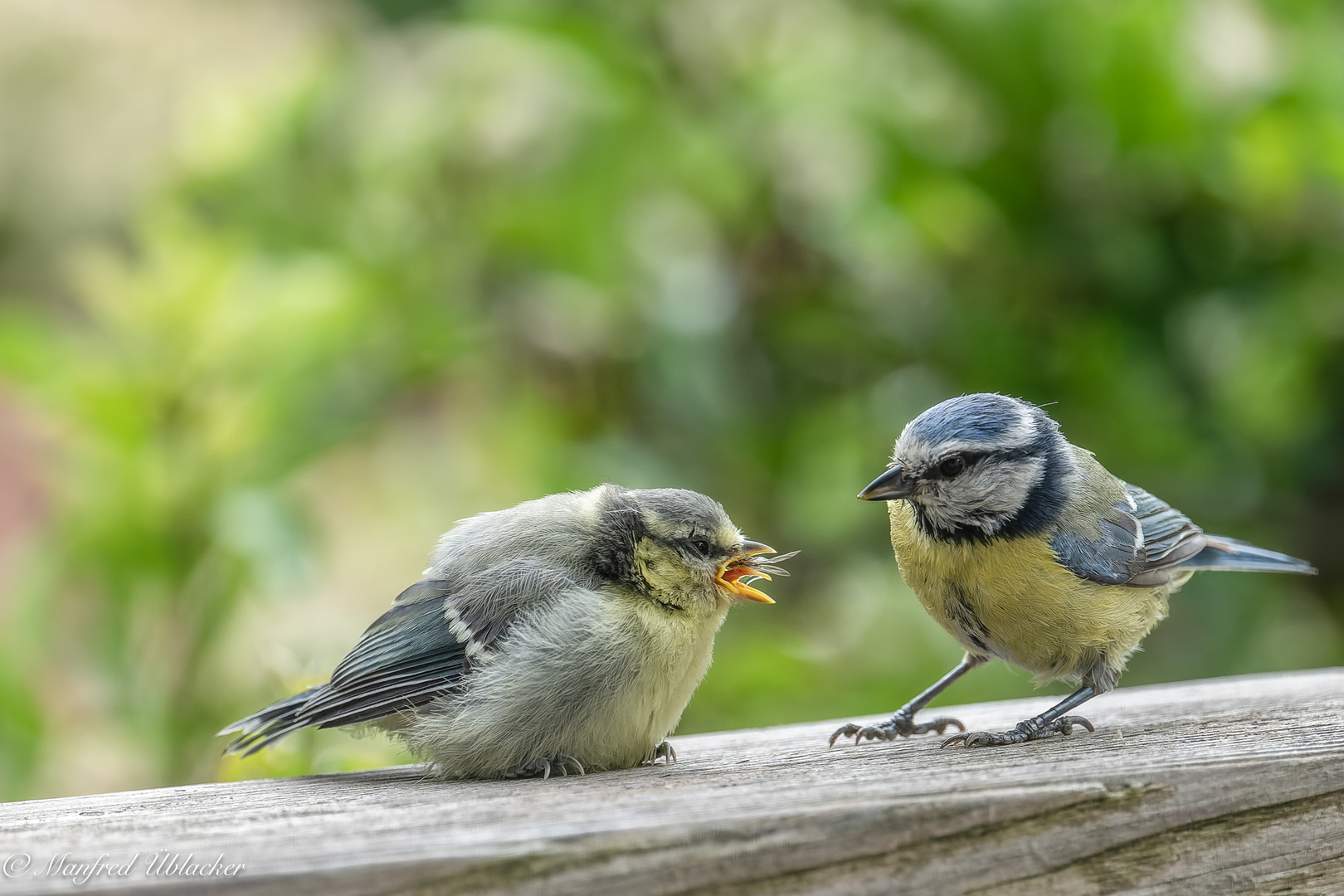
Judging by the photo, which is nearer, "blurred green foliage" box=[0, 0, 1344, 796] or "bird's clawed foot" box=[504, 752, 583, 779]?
"bird's clawed foot" box=[504, 752, 583, 779]

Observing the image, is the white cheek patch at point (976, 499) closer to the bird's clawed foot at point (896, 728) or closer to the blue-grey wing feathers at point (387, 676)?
the bird's clawed foot at point (896, 728)

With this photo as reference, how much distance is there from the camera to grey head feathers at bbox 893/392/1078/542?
6.31ft

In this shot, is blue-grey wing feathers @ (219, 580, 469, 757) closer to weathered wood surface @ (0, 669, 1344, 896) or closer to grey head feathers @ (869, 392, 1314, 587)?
weathered wood surface @ (0, 669, 1344, 896)

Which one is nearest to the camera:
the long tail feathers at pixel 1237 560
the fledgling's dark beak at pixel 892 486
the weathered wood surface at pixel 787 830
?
the weathered wood surface at pixel 787 830

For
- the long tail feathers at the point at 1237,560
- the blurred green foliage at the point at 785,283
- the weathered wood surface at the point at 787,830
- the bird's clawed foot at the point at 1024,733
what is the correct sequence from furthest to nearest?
the blurred green foliage at the point at 785,283 < the long tail feathers at the point at 1237,560 < the bird's clawed foot at the point at 1024,733 < the weathered wood surface at the point at 787,830

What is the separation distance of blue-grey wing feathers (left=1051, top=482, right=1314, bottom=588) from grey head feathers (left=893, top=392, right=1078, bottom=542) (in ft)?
0.22

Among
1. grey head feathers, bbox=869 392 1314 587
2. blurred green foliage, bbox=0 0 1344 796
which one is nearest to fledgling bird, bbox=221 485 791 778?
grey head feathers, bbox=869 392 1314 587

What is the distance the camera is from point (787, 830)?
1163 mm

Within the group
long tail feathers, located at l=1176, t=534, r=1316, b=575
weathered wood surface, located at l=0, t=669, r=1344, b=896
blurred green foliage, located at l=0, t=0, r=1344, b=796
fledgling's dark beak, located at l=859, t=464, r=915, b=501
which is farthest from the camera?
blurred green foliage, located at l=0, t=0, r=1344, b=796

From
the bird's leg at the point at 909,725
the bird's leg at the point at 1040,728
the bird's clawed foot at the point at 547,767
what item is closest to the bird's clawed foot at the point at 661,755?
the bird's clawed foot at the point at 547,767

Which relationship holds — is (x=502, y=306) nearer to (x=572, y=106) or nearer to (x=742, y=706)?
(x=572, y=106)

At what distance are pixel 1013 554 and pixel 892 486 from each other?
0.22m

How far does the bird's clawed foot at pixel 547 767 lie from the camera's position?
1.62 m

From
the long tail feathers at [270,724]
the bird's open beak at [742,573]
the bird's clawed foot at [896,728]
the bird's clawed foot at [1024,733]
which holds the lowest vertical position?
the bird's clawed foot at [1024,733]
